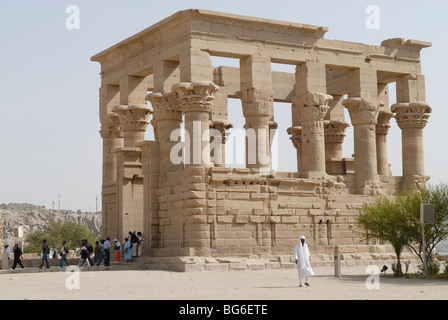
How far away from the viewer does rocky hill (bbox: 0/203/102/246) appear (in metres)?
109

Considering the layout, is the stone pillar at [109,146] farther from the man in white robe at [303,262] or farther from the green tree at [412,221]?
the man in white robe at [303,262]

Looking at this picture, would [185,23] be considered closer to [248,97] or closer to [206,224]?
[248,97]

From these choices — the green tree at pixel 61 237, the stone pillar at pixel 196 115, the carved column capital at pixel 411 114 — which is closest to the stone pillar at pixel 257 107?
the stone pillar at pixel 196 115

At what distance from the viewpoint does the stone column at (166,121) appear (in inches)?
1143

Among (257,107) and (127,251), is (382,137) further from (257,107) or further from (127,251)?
(127,251)

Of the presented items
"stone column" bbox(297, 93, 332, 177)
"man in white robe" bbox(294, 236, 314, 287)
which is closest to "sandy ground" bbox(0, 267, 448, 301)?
"man in white robe" bbox(294, 236, 314, 287)

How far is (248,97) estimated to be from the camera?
28.8 metres

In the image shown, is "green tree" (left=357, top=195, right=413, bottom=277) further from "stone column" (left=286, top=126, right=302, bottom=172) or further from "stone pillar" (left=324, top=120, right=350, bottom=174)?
"stone column" (left=286, top=126, right=302, bottom=172)

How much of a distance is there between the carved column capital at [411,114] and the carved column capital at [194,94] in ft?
28.9

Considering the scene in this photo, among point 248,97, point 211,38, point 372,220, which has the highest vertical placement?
point 211,38

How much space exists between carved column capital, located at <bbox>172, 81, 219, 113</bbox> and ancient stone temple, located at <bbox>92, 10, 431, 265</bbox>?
0.05 m

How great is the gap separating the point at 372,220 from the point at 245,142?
6941mm
